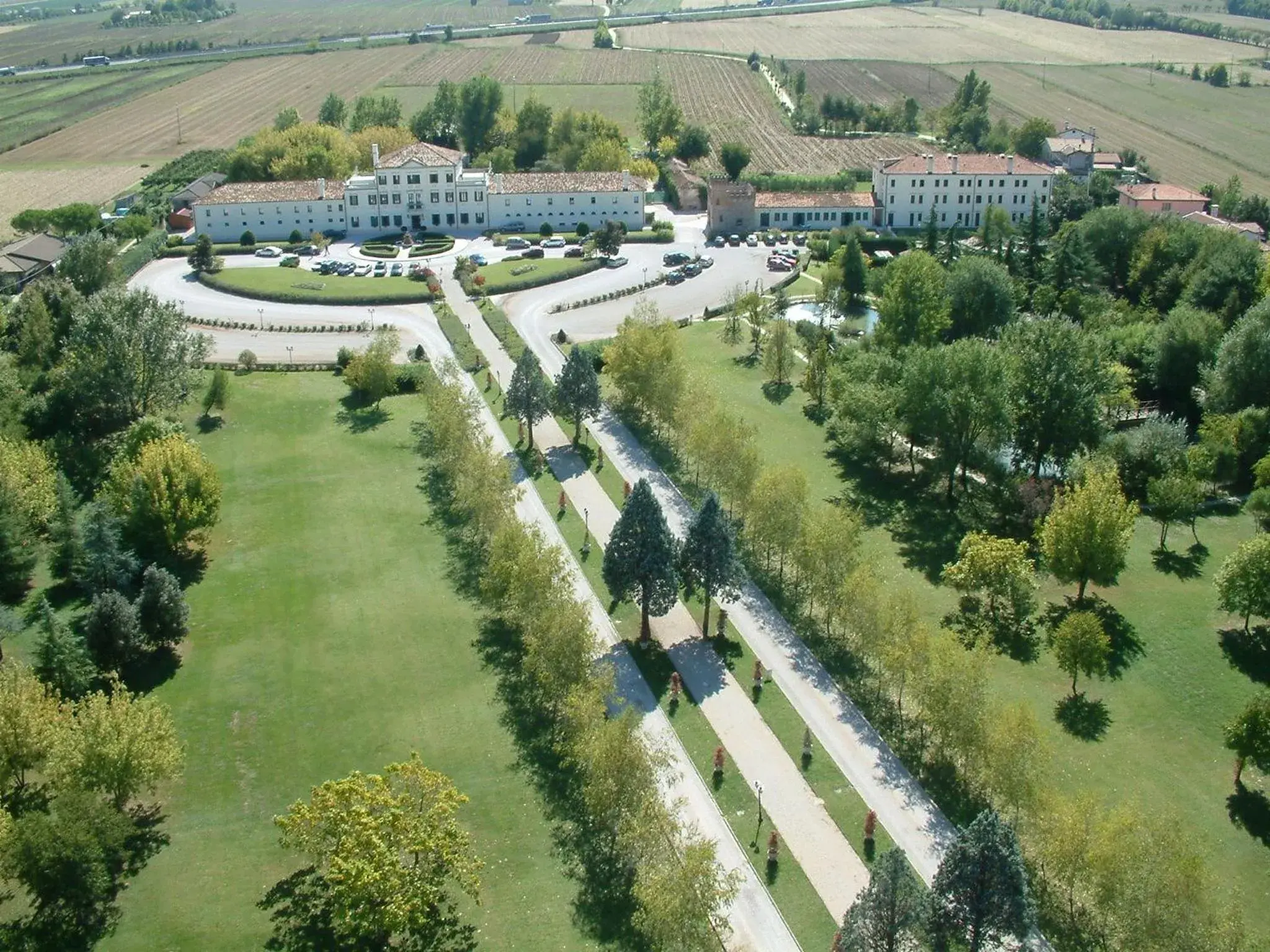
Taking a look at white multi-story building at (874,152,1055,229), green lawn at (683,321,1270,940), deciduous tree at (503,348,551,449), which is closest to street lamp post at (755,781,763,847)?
green lawn at (683,321,1270,940)

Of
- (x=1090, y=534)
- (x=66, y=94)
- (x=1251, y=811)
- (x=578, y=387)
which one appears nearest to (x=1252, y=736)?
(x=1251, y=811)

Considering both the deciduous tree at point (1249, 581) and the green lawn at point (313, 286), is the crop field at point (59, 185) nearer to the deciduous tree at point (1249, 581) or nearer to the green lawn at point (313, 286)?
the green lawn at point (313, 286)

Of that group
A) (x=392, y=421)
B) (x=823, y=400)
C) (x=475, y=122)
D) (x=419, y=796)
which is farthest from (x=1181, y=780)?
(x=475, y=122)

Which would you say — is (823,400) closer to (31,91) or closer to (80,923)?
(80,923)

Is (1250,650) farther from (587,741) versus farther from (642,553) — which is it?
(587,741)

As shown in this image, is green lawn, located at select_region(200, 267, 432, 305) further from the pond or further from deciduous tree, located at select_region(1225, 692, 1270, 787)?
deciduous tree, located at select_region(1225, 692, 1270, 787)
